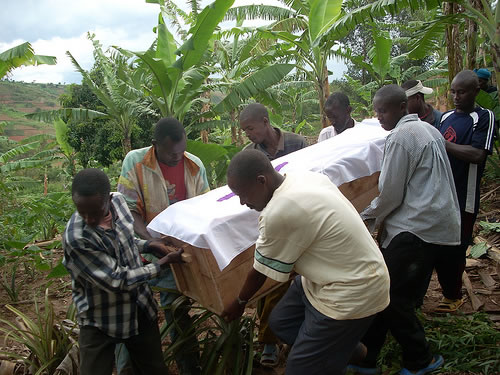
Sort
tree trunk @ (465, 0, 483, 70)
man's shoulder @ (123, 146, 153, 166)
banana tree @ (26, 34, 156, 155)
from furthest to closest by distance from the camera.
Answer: banana tree @ (26, 34, 156, 155)
tree trunk @ (465, 0, 483, 70)
man's shoulder @ (123, 146, 153, 166)

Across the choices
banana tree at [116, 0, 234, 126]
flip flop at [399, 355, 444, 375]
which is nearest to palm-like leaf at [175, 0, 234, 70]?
banana tree at [116, 0, 234, 126]

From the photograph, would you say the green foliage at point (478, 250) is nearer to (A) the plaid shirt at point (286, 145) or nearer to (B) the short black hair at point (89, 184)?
(A) the plaid shirt at point (286, 145)

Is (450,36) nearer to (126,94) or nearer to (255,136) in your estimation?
(255,136)

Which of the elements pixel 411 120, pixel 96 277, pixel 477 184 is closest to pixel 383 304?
pixel 411 120

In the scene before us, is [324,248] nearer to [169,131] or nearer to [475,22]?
[169,131]

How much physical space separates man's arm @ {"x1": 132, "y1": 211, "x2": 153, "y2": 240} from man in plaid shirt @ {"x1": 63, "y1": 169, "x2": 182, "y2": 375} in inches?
11.3

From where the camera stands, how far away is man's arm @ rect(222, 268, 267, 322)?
1.94m

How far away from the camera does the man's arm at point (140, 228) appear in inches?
103

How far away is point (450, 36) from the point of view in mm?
5102

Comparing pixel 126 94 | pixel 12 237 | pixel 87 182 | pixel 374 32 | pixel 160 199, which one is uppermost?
pixel 374 32

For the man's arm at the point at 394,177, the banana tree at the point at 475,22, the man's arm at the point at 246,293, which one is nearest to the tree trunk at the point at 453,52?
the banana tree at the point at 475,22

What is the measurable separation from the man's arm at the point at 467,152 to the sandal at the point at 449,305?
3.93 feet

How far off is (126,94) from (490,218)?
620 centimetres

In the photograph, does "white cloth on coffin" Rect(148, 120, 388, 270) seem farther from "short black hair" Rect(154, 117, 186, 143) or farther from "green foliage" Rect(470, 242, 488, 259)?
"green foliage" Rect(470, 242, 488, 259)
